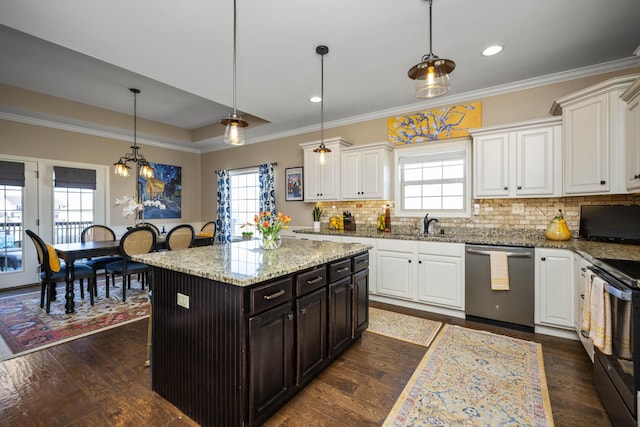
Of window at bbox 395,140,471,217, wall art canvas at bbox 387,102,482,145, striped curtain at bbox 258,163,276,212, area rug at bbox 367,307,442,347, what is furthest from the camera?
striped curtain at bbox 258,163,276,212

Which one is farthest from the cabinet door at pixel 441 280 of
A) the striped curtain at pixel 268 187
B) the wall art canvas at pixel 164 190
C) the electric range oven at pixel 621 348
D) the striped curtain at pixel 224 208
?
the wall art canvas at pixel 164 190

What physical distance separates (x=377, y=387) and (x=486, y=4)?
2969 millimetres

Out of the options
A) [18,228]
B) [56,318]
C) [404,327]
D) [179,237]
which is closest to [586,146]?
[404,327]

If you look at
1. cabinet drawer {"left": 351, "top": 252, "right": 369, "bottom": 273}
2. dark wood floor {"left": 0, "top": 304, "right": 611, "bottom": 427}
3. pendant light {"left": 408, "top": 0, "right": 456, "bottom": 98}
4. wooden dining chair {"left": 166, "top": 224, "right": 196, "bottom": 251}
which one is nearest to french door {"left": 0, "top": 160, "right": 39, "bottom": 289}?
wooden dining chair {"left": 166, "top": 224, "right": 196, "bottom": 251}

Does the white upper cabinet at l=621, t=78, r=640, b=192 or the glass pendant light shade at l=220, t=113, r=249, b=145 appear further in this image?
the white upper cabinet at l=621, t=78, r=640, b=192

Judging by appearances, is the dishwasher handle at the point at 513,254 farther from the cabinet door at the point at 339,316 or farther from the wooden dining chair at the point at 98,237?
the wooden dining chair at the point at 98,237

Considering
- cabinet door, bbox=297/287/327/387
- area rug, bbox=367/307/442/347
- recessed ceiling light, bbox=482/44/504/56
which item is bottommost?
area rug, bbox=367/307/442/347

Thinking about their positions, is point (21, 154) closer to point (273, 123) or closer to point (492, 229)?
point (273, 123)

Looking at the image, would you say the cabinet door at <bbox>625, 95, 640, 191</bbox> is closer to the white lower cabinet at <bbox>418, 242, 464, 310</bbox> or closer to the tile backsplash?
the tile backsplash

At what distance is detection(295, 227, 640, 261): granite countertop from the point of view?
2.34 meters

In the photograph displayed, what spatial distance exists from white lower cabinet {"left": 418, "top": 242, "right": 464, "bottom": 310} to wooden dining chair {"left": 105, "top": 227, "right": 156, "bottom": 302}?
370 cm

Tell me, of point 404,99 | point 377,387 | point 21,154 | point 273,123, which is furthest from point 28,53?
point 377,387

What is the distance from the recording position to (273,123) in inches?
200

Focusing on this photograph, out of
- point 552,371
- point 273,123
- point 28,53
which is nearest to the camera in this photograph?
point 552,371
